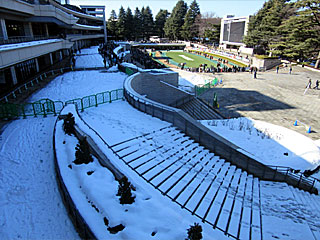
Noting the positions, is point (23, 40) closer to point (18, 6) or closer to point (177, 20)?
point (18, 6)

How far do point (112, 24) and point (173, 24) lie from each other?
907 inches

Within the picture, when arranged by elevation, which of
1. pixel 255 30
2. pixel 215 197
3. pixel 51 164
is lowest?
pixel 215 197

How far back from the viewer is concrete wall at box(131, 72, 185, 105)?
63.9 ft

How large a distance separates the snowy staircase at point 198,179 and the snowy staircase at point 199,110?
7.91 m

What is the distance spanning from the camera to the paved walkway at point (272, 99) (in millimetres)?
17891

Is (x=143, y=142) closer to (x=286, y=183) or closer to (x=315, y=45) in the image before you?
(x=286, y=183)

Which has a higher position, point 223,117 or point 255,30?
point 255,30

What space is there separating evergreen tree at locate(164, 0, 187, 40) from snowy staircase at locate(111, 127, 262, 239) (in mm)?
80841

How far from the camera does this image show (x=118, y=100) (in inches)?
615

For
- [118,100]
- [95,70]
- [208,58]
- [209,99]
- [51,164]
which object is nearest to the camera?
[51,164]

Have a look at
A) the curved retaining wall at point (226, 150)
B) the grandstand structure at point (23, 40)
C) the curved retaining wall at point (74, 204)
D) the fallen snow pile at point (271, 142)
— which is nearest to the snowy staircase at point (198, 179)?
the curved retaining wall at point (226, 150)

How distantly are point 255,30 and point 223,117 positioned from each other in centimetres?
3859

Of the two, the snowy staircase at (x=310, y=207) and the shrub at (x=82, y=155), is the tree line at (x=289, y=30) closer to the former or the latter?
the snowy staircase at (x=310, y=207)

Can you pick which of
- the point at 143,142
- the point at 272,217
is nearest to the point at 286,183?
the point at 272,217
